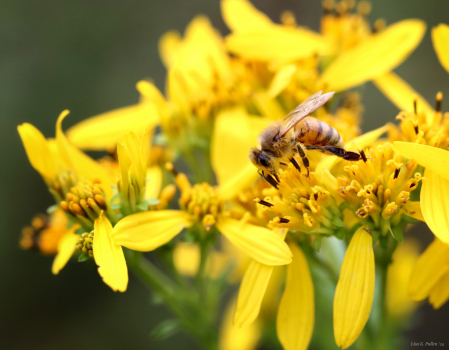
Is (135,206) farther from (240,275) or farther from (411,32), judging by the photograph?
(411,32)

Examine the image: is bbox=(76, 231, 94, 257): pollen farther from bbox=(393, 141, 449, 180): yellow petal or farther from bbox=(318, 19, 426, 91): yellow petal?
bbox=(318, 19, 426, 91): yellow petal

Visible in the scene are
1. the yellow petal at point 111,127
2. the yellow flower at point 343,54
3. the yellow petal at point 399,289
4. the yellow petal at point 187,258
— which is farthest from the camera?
the yellow petal at point 187,258

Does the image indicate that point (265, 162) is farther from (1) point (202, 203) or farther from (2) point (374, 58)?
(2) point (374, 58)

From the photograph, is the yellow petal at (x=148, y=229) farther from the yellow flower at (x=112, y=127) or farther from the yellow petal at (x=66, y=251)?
the yellow flower at (x=112, y=127)

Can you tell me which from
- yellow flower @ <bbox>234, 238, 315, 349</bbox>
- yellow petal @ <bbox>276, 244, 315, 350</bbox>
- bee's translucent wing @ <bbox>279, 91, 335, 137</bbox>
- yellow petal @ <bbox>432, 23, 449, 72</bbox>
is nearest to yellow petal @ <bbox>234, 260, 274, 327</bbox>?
yellow flower @ <bbox>234, 238, 315, 349</bbox>

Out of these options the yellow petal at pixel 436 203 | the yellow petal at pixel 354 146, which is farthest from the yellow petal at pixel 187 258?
the yellow petal at pixel 436 203

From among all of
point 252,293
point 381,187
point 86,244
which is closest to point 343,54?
point 381,187
